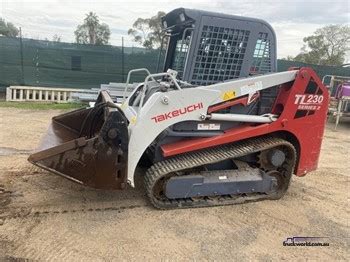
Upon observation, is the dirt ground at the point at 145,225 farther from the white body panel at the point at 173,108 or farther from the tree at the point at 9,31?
the tree at the point at 9,31

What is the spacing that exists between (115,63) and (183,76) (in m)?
9.78

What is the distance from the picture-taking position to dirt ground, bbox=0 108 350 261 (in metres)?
3.27

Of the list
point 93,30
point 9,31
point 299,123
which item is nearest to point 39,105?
point 299,123

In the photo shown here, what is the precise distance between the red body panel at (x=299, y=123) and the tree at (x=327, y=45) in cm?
2691

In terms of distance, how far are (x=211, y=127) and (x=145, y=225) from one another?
126 centimetres

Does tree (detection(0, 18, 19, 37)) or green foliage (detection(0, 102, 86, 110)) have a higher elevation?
tree (detection(0, 18, 19, 37))

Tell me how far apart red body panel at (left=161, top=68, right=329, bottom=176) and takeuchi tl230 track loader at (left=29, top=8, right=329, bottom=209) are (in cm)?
1

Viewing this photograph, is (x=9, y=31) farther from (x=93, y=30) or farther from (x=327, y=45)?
(x=327, y=45)

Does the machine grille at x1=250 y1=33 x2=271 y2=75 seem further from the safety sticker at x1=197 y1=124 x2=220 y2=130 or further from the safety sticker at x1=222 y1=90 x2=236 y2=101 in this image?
the safety sticker at x1=197 y1=124 x2=220 y2=130

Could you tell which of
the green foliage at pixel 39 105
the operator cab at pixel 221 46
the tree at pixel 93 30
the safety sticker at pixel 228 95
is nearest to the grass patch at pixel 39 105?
the green foliage at pixel 39 105

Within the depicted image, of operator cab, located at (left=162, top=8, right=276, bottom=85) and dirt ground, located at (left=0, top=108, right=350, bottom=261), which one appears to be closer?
dirt ground, located at (left=0, top=108, right=350, bottom=261)

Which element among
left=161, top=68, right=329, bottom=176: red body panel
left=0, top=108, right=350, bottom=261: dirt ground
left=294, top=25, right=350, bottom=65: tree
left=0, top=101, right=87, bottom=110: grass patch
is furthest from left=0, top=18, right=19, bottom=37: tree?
left=294, top=25, right=350, bottom=65: tree

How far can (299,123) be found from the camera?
4.41m

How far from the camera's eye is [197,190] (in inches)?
160
